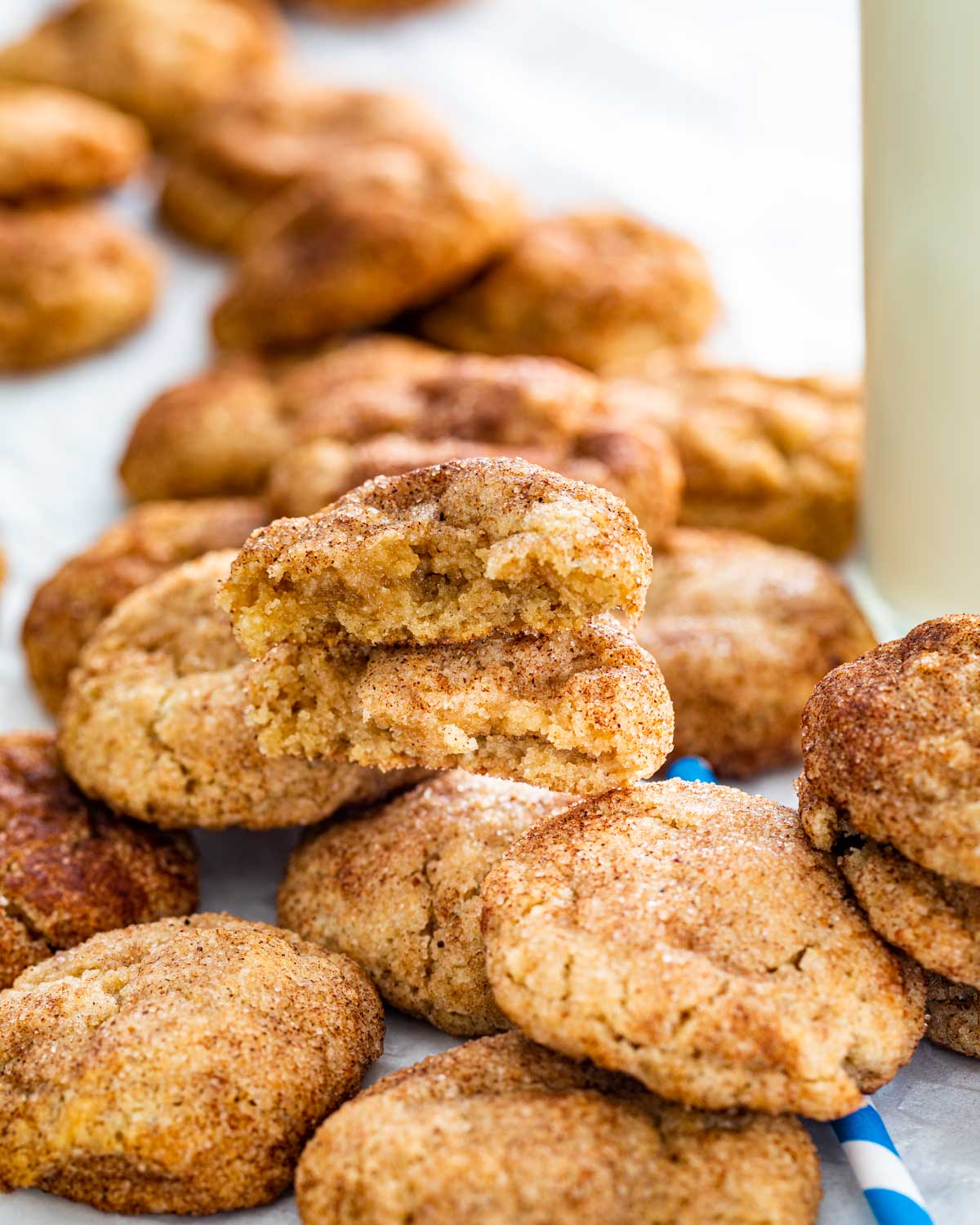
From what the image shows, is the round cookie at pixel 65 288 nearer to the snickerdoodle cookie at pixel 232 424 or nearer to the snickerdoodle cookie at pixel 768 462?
the snickerdoodle cookie at pixel 232 424

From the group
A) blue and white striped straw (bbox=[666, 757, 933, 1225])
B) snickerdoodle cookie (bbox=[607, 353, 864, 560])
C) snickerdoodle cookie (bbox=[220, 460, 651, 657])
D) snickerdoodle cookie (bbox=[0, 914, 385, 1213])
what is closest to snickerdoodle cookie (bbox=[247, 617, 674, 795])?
snickerdoodle cookie (bbox=[220, 460, 651, 657])

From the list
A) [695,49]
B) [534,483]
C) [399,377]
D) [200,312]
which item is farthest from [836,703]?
[695,49]

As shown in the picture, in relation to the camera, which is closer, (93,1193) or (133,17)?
(93,1193)

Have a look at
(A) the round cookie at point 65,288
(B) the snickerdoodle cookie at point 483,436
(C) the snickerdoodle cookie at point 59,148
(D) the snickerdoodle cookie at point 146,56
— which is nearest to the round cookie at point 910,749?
(B) the snickerdoodle cookie at point 483,436

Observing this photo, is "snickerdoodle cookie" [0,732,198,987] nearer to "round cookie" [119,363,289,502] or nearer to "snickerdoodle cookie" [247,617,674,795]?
"snickerdoodle cookie" [247,617,674,795]

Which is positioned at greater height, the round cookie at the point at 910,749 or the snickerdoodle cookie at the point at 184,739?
the round cookie at the point at 910,749

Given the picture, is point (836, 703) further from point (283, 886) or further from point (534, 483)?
point (283, 886)

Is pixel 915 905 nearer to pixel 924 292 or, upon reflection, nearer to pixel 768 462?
pixel 924 292
